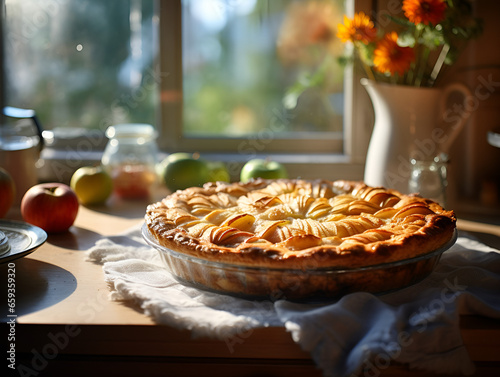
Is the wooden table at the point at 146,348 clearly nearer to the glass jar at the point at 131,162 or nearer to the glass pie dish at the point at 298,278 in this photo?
the glass pie dish at the point at 298,278

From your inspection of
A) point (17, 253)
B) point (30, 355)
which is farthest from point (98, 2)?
point (30, 355)

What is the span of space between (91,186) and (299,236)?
2.98 ft

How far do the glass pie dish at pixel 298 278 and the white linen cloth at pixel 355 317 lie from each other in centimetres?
2

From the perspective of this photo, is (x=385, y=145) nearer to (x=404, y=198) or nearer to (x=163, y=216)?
(x=404, y=198)

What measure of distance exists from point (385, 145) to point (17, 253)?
101 centimetres

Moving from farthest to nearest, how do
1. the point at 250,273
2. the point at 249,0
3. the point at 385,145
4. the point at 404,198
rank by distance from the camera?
the point at 249,0, the point at 385,145, the point at 404,198, the point at 250,273

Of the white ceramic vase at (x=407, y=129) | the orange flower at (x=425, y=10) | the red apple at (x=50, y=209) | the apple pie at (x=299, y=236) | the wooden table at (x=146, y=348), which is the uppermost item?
the orange flower at (x=425, y=10)

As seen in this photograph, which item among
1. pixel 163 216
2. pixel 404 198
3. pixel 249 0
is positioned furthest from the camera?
pixel 249 0

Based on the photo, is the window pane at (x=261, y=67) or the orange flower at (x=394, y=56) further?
the window pane at (x=261, y=67)

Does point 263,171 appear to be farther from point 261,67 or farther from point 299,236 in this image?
point 299,236

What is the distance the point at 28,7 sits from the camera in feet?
6.93

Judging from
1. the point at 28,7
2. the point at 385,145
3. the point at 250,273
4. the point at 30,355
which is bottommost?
the point at 30,355

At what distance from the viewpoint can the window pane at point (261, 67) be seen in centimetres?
209

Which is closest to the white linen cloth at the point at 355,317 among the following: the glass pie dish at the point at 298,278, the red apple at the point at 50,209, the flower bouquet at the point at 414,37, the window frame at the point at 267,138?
the glass pie dish at the point at 298,278
